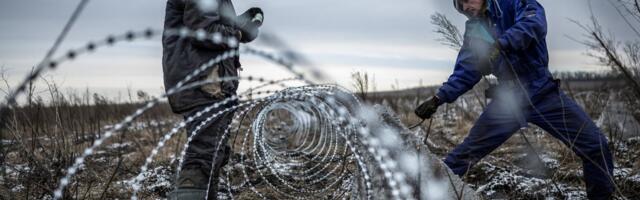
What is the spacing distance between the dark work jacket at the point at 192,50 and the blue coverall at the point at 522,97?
142cm

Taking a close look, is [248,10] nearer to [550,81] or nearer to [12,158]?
[550,81]

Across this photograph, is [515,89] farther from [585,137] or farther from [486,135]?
[585,137]

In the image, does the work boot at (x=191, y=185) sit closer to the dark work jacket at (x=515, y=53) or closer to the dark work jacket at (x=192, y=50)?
the dark work jacket at (x=192, y=50)

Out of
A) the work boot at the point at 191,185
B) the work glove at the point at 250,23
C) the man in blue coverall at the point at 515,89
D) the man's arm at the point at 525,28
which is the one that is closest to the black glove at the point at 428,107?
the man in blue coverall at the point at 515,89

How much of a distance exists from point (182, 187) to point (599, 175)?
2.48 meters

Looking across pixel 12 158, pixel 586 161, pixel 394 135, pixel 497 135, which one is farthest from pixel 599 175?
pixel 12 158

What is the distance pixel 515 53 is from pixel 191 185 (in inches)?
82.6

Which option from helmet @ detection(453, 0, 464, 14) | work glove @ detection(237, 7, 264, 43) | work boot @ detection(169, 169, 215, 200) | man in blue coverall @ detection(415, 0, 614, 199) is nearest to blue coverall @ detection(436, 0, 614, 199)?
man in blue coverall @ detection(415, 0, 614, 199)

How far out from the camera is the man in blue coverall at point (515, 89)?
10.6 ft

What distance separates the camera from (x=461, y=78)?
363 cm

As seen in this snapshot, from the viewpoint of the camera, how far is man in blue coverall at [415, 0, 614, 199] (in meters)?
3.24

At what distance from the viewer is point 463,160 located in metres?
3.49

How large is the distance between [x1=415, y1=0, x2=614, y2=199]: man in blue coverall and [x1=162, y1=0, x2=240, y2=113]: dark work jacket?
4.37 feet

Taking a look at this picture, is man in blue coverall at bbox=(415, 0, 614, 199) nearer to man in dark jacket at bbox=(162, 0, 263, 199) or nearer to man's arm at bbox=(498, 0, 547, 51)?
man's arm at bbox=(498, 0, 547, 51)
